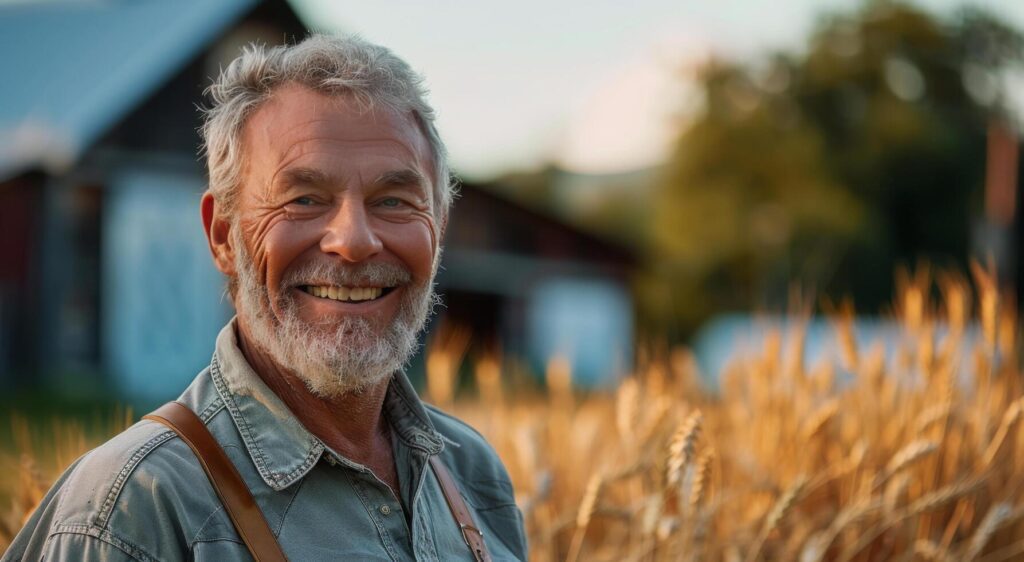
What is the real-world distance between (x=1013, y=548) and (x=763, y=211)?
3255 cm

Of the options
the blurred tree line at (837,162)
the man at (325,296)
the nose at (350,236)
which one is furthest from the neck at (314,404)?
the blurred tree line at (837,162)

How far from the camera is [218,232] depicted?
2287 mm

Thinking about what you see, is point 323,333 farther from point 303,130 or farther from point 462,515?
point 462,515

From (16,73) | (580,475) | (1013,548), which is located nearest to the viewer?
(1013,548)

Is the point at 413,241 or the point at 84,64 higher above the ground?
the point at 84,64

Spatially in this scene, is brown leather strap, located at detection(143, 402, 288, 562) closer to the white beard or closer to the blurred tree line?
the white beard

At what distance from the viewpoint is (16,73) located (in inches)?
810

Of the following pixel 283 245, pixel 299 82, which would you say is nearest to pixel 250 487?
pixel 283 245

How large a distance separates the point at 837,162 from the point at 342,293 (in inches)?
1374

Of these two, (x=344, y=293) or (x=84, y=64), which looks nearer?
(x=344, y=293)

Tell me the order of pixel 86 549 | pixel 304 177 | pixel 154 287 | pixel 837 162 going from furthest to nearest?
pixel 837 162 → pixel 154 287 → pixel 304 177 → pixel 86 549

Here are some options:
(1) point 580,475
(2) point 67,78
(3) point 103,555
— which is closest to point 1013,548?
(1) point 580,475

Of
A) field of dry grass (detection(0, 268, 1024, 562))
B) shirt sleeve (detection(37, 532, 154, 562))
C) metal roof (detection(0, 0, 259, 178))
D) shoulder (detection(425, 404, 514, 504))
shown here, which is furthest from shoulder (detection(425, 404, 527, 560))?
metal roof (detection(0, 0, 259, 178))

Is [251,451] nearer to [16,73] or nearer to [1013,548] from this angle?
[1013,548]
